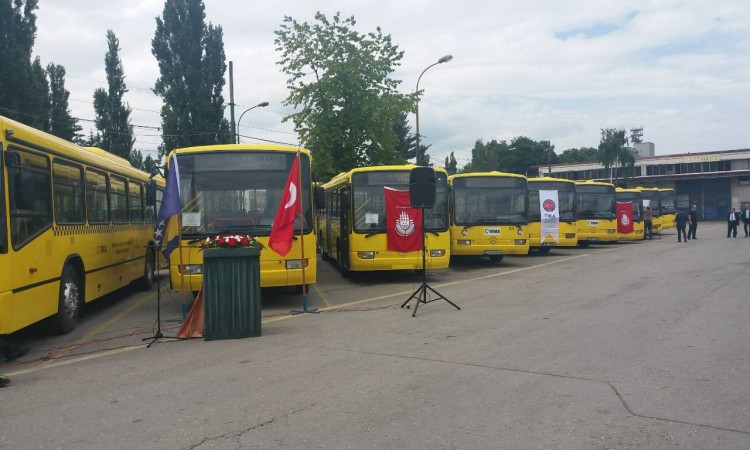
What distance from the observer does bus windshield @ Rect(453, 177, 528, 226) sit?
19297 millimetres

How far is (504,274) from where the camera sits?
17.5 metres

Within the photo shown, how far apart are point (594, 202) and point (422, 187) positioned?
19.3 metres

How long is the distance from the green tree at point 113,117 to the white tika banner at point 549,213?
110ft

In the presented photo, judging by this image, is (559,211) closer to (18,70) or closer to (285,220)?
(285,220)

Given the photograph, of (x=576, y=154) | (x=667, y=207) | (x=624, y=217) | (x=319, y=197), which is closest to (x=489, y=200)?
(x=319, y=197)

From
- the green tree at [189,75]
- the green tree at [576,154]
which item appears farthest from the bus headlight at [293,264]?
the green tree at [576,154]

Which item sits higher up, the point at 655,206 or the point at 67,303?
the point at 655,206

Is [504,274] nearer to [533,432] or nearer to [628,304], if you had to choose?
[628,304]

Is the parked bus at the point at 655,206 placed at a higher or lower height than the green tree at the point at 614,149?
lower

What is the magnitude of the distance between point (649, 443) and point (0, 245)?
23.1 feet

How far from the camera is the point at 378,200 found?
15711 mm

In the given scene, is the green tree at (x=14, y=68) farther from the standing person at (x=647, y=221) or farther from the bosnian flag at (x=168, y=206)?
the standing person at (x=647, y=221)

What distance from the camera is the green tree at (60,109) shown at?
41000 millimetres

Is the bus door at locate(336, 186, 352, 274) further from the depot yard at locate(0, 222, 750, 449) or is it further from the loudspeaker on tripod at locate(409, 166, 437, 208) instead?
the loudspeaker on tripod at locate(409, 166, 437, 208)
